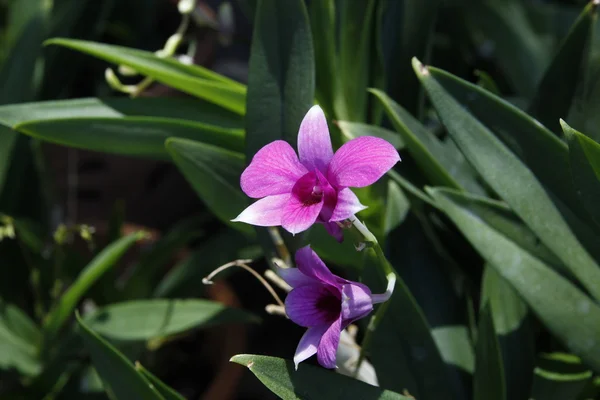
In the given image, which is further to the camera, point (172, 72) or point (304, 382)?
point (172, 72)

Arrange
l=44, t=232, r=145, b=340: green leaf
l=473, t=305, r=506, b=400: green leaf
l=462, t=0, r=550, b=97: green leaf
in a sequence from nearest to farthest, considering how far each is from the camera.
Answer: l=473, t=305, r=506, b=400: green leaf → l=44, t=232, r=145, b=340: green leaf → l=462, t=0, r=550, b=97: green leaf

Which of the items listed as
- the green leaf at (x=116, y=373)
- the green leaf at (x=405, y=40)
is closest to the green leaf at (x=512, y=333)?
the green leaf at (x=405, y=40)

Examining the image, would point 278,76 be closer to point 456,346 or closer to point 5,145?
point 456,346

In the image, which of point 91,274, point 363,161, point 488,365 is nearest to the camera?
point 363,161

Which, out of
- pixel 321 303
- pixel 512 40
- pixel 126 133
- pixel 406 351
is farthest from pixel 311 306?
pixel 512 40

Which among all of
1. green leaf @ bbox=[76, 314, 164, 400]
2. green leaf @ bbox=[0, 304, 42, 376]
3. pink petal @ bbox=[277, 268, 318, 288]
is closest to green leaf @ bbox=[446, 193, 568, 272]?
pink petal @ bbox=[277, 268, 318, 288]

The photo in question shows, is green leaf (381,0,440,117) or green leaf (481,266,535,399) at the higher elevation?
green leaf (381,0,440,117)

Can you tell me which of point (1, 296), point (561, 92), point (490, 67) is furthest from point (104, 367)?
point (490, 67)

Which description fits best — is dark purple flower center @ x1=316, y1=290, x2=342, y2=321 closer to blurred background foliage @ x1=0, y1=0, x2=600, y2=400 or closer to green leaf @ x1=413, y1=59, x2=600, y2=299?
blurred background foliage @ x1=0, y1=0, x2=600, y2=400
